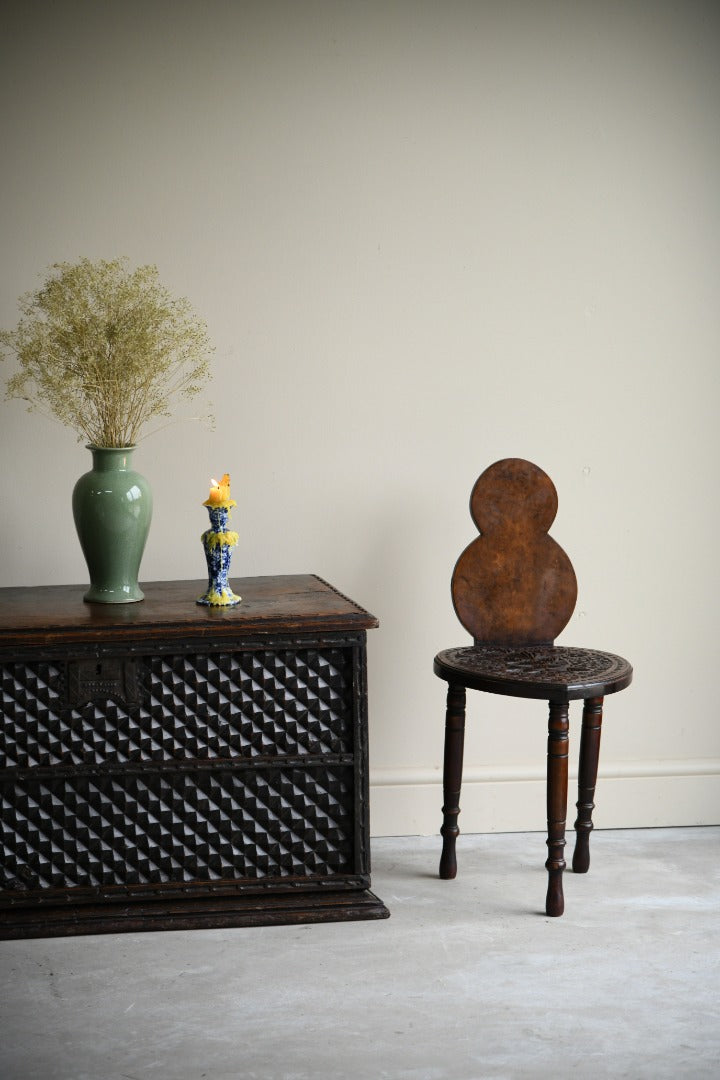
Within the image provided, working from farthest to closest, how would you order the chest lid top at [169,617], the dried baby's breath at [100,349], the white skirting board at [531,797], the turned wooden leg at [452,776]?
the white skirting board at [531,797] < the turned wooden leg at [452,776] < the dried baby's breath at [100,349] < the chest lid top at [169,617]

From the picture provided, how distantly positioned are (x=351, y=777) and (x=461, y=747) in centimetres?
41

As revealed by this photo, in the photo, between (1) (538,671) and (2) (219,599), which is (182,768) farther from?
(1) (538,671)

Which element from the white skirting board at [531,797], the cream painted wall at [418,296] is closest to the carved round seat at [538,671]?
the cream painted wall at [418,296]

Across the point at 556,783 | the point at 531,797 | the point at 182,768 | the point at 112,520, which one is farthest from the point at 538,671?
the point at 112,520

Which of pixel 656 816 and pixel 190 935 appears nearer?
pixel 190 935

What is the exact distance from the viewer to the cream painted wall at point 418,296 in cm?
326

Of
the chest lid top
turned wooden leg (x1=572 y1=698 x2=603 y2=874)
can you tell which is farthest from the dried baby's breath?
turned wooden leg (x1=572 y1=698 x2=603 y2=874)

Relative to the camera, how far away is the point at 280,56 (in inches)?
129

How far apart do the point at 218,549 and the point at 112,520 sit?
280 millimetres

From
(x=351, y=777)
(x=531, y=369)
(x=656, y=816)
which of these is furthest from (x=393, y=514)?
(x=656, y=816)

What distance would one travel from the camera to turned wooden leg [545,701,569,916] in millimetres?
2781

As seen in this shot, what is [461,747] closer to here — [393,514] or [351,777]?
[351,777]

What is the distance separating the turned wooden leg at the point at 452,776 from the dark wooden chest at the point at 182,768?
33 centimetres

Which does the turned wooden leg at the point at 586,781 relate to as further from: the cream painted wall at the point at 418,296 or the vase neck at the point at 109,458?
the vase neck at the point at 109,458
